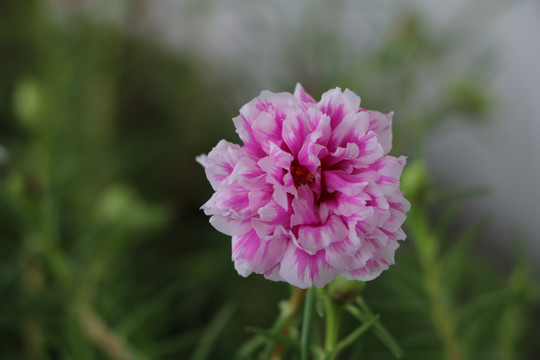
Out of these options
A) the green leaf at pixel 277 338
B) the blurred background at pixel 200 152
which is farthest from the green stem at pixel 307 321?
the blurred background at pixel 200 152

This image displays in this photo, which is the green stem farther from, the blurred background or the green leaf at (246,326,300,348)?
the blurred background

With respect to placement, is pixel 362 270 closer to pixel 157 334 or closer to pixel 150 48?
pixel 157 334

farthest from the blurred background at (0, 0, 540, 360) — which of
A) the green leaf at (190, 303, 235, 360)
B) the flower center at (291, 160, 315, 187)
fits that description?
the flower center at (291, 160, 315, 187)

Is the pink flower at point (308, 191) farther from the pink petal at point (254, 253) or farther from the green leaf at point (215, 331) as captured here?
the green leaf at point (215, 331)

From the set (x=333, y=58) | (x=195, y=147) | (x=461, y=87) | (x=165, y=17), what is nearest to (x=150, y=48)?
(x=165, y=17)

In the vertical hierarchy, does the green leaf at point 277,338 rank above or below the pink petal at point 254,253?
below

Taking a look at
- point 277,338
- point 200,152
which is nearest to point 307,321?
point 277,338
